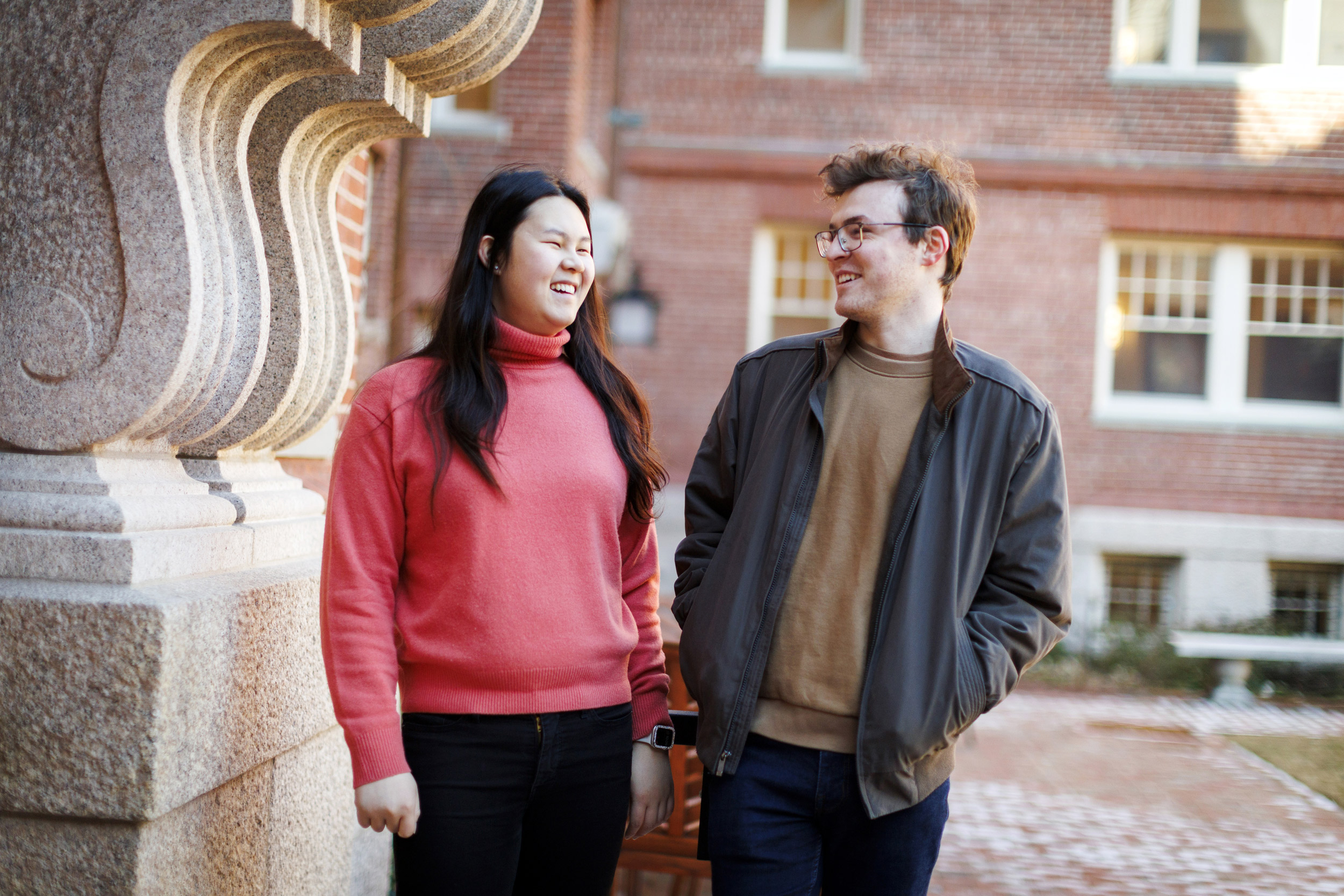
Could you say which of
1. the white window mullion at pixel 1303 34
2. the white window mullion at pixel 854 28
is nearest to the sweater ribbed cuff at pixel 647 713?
the white window mullion at pixel 854 28

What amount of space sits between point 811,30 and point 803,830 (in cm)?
1051

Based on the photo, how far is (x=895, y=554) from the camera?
6.76ft

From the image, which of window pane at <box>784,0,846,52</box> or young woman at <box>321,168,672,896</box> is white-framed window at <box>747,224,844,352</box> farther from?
young woman at <box>321,168,672,896</box>

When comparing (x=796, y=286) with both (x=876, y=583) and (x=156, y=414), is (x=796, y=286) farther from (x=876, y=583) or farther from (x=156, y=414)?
(x=156, y=414)

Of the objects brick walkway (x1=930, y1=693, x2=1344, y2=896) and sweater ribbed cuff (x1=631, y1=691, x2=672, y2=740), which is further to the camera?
brick walkway (x1=930, y1=693, x2=1344, y2=896)

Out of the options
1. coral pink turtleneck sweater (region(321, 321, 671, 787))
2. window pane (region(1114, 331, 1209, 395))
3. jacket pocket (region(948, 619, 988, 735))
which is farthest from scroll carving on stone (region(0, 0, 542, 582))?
window pane (region(1114, 331, 1209, 395))

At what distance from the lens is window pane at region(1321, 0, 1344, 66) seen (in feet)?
35.4

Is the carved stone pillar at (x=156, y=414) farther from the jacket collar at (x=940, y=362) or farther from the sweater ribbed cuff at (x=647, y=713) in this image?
the jacket collar at (x=940, y=362)

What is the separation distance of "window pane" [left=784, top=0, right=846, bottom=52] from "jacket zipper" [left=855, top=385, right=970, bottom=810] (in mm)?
10060

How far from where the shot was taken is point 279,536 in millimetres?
2504

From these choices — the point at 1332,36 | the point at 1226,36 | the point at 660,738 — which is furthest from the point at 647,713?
the point at 1332,36

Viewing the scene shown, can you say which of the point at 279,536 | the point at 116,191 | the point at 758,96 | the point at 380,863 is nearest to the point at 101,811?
the point at 279,536

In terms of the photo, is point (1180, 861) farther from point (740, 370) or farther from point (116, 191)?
point (116, 191)

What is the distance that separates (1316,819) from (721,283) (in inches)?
271
